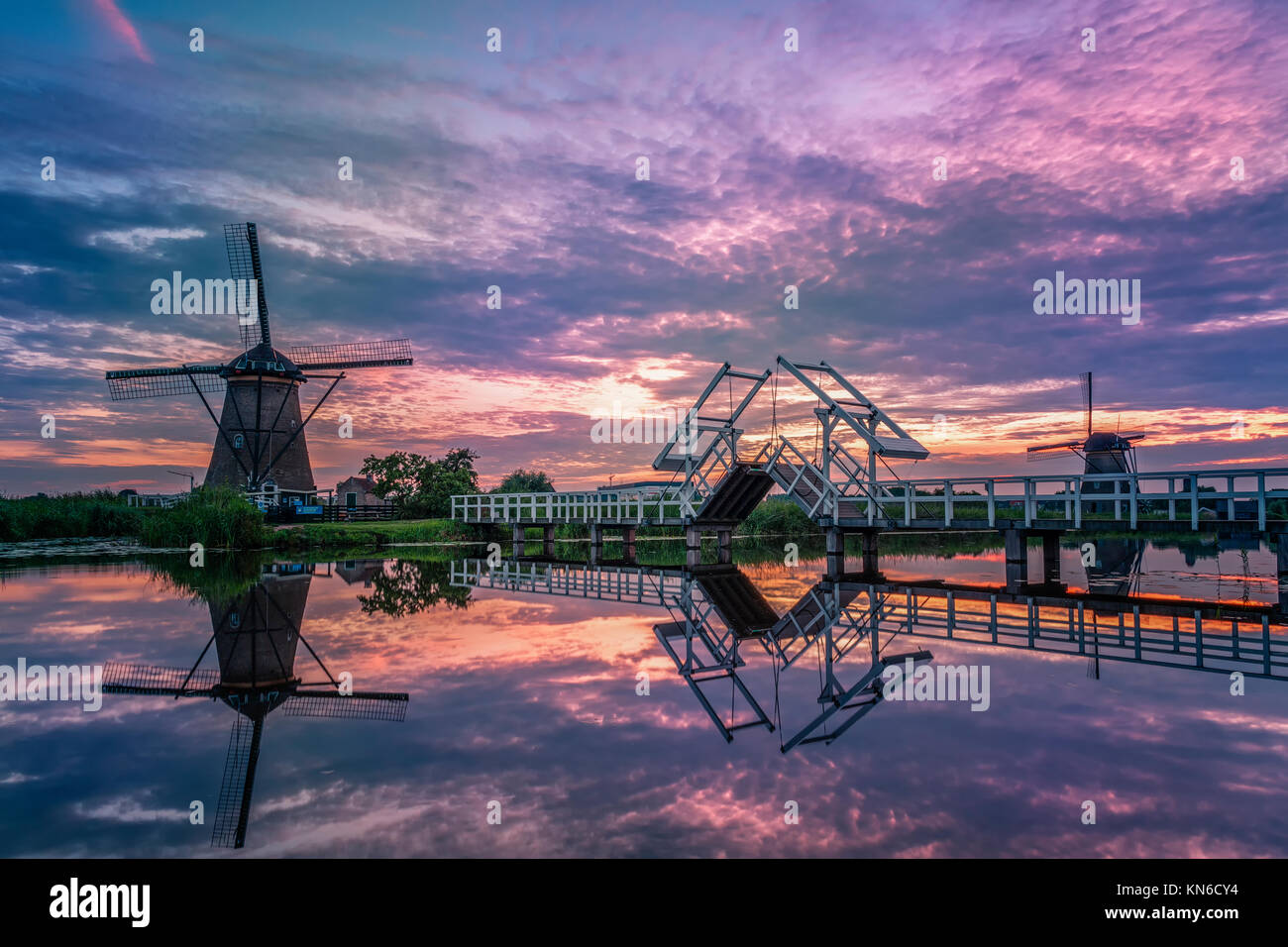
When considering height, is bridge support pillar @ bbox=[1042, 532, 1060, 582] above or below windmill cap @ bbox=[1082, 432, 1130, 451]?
below

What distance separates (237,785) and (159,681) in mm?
4876

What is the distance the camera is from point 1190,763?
6379mm

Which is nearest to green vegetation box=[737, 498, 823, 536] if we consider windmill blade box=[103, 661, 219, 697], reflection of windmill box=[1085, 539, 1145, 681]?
reflection of windmill box=[1085, 539, 1145, 681]

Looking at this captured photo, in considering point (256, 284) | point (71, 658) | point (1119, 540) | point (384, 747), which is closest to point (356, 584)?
point (71, 658)

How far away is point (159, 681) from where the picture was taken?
995 cm

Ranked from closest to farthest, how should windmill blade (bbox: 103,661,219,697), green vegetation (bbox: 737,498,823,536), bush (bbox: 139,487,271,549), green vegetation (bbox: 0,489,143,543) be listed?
1. windmill blade (bbox: 103,661,219,697)
2. bush (bbox: 139,487,271,549)
3. green vegetation (bbox: 0,489,143,543)
4. green vegetation (bbox: 737,498,823,536)

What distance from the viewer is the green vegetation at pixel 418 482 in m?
58.8

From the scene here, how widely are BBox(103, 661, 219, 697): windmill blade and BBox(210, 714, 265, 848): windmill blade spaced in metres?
1.67

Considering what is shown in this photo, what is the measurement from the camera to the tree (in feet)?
230

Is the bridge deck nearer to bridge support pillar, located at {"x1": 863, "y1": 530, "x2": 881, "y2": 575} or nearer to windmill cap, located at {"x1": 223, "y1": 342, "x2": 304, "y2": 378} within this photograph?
bridge support pillar, located at {"x1": 863, "y1": 530, "x2": 881, "y2": 575}

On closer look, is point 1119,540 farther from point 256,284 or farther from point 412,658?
point 256,284

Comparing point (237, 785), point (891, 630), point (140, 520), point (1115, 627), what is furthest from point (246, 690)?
point (140, 520)
